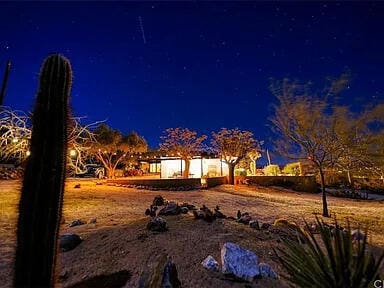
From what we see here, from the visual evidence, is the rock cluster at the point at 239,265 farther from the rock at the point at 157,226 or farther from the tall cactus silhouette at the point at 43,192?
the tall cactus silhouette at the point at 43,192

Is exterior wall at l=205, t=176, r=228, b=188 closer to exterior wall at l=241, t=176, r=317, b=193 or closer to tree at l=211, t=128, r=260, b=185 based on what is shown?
tree at l=211, t=128, r=260, b=185

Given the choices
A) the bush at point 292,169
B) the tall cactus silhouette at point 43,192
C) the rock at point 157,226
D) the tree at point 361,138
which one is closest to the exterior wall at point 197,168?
the bush at point 292,169

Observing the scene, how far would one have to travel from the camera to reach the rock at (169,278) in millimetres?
Result: 3152

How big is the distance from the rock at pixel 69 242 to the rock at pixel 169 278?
8.82 ft

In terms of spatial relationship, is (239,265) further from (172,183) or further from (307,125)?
(172,183)

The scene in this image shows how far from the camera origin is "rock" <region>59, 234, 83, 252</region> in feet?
16.3

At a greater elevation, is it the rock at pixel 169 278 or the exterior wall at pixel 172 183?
the exterior wall at pixel 172 183

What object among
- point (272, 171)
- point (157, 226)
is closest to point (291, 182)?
point (272, 171)

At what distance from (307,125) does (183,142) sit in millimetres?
19572

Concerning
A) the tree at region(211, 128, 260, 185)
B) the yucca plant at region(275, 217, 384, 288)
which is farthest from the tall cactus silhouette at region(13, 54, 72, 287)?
the tree at region(211, 128, 260, 185)

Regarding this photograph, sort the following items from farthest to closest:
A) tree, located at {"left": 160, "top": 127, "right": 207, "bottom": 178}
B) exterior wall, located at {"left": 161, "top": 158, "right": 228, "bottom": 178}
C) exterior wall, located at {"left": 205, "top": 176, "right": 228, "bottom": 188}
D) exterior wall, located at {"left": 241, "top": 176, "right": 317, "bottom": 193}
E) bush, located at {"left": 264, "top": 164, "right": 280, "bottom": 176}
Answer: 1. exterior wall, located at {"left": 161, "top": 158, "right": 228, "bottom": 178}
2. bush, located at {"left": 264, "top": 164, "right": 280, "bottom": 176}
3. tree, located at {"left": 160, "top": 127, "right": 207, "bottom": 178}
4. exterior wall, located at {"left": 241, "top": 176, "right": 317, "bottom": 193}
5. exterior wall, located at {"left": 205, "top": 176, "right": 228, "bottom": 188}

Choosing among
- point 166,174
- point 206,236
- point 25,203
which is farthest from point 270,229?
point 166,174

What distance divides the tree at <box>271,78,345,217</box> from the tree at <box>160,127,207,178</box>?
1674 cm

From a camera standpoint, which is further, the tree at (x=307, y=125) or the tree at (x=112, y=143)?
the tree at (x=112, y=143)
